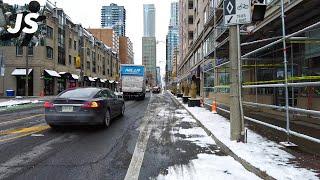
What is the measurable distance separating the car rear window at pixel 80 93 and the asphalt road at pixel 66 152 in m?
1.09

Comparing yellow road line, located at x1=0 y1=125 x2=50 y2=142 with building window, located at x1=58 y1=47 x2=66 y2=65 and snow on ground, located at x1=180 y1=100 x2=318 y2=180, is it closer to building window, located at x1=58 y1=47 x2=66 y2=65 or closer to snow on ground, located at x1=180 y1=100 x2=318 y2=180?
snow on ground, located at x1=180 y1=100 x2=318 y2=180

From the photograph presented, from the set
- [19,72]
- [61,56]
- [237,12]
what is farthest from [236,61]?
[61,56]

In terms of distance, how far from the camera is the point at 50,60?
56.0 meters

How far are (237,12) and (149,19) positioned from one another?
159964 millimetres

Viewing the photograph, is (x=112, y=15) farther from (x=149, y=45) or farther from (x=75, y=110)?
(x=75, y=110)

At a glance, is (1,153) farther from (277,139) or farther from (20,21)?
(20,21)

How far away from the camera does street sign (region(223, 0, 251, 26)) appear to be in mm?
8812

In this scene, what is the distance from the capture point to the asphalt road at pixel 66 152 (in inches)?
257

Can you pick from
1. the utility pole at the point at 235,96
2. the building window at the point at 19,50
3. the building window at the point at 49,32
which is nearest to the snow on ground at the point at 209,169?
the utility pole at the point at 235,96

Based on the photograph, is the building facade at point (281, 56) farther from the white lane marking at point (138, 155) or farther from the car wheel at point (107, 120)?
the car wheel at point (107, 120)

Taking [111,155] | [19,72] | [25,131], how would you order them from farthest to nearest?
[19,72] < [25,131] < [111,155]

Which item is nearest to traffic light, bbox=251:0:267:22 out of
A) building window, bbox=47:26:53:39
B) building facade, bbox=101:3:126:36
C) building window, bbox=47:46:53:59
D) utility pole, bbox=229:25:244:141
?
utility pole, bbox=229:25:244:141

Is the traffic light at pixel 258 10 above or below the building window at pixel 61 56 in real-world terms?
below

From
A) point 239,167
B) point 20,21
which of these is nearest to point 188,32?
point 20,21
